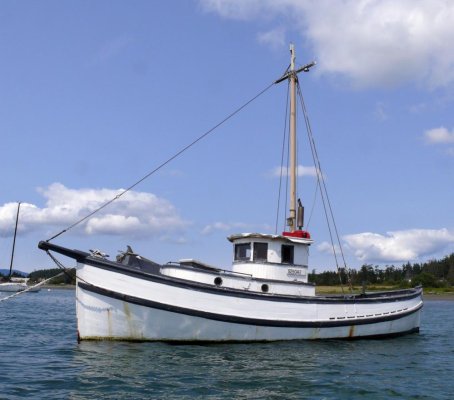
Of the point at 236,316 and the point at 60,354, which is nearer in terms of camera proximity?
the point at 60,354

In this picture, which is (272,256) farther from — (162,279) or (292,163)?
(162,279)

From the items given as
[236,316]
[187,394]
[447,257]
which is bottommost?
[187,394]

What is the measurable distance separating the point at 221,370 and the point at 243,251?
7307mm

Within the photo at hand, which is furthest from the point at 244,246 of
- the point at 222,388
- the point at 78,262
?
the point at 222,388

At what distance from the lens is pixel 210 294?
17328mm

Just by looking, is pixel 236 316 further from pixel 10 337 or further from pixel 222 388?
pixel 10 337

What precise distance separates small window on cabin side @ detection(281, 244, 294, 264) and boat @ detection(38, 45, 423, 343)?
0.04 metres

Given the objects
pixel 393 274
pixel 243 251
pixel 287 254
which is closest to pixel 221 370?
pixel 243 251

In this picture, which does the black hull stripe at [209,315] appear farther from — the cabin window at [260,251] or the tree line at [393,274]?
the tree line at [393,274]

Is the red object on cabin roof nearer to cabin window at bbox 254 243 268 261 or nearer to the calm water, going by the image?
cabin window at bbox 254 243 268 261

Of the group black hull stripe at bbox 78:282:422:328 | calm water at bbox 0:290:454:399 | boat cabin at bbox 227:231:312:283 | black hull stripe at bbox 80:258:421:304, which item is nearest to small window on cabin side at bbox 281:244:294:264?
boat cabin at bbox 227:231:312:283

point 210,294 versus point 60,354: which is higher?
point 210,294

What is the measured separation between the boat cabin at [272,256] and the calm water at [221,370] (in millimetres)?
2737

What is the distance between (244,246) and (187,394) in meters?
9.60
